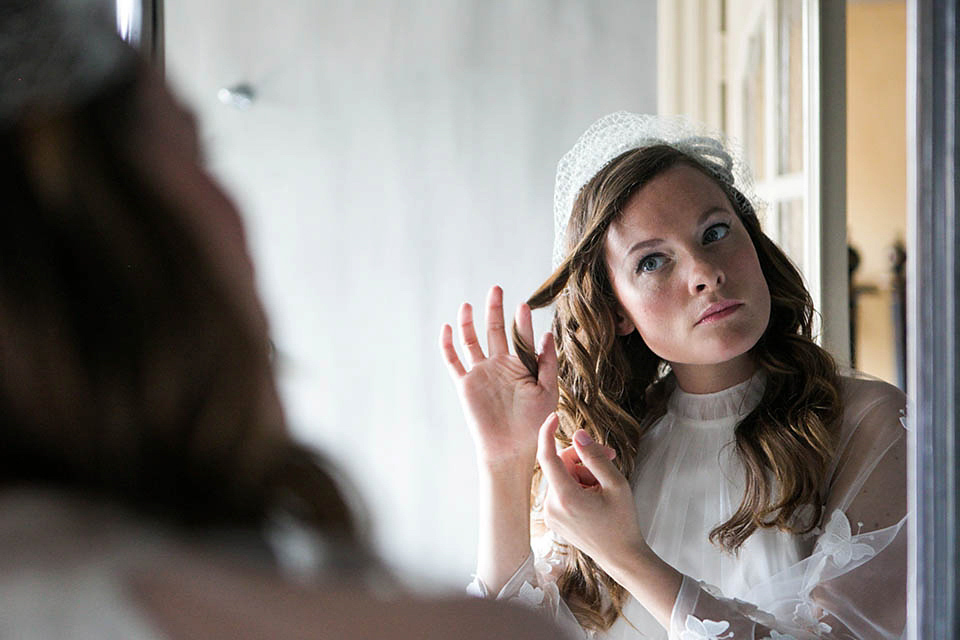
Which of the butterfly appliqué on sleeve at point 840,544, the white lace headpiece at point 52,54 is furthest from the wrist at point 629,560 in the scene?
the white lace headpiece at point 52,54

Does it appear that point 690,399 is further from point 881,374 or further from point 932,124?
point 932,124

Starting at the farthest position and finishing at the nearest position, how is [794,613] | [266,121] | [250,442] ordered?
1. [266,121]
2. [794,613]
3. [250,442]

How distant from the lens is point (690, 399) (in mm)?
592

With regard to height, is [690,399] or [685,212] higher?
[685,212]

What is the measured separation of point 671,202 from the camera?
0.53 metres

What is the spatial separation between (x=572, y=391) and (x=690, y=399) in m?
0.09

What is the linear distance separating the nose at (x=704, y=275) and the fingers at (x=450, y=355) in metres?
0.17

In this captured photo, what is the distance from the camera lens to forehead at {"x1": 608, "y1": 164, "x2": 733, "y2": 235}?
1.74ft

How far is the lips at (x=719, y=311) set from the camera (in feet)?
1.76

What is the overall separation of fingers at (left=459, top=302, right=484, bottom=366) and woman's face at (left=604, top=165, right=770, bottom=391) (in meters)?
0.11

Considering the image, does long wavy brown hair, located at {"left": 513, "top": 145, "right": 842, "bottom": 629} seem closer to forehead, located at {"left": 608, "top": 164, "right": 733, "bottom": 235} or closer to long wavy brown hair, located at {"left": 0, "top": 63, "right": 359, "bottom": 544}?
forehead, located at {"left": 608, "top": 164, "right": 733, "bottom": 235}

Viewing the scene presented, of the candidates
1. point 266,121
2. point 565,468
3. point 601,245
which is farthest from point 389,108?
point 565,468

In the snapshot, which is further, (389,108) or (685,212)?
(389,108)

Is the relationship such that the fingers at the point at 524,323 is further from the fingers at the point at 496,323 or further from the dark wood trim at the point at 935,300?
the dark wood trim at the point at 935,300
